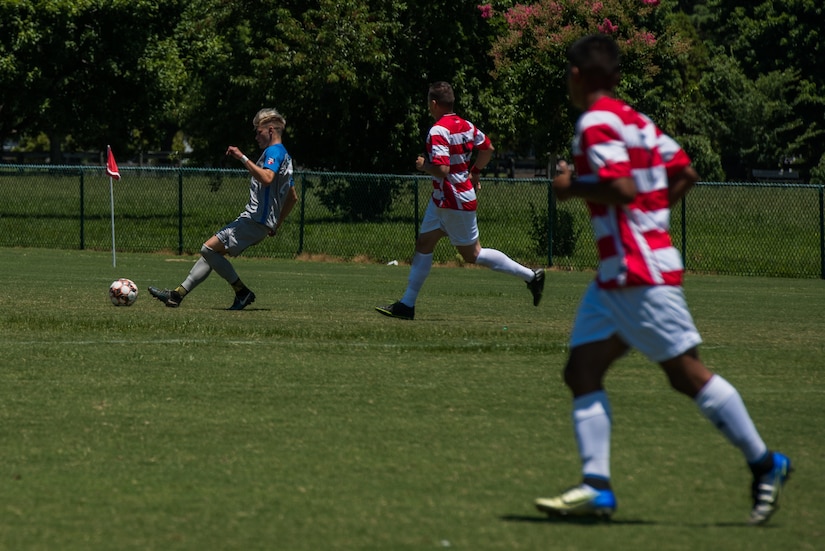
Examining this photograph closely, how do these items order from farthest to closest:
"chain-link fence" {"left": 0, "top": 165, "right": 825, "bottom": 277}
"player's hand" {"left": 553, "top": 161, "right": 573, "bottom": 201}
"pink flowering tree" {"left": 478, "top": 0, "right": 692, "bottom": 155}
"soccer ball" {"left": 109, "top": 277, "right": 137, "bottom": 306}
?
"pink flowering tree" {"left": 478, "top": 0, "right": 692, "bottom": 155}, "chain-link fence" {"left": 0, "top": 165, "right": 825, "bottom": 277}, "soccer ball" {"left": 109, "top": 277, "right": 137, "bottom": 306}, "player's hand" {"left": 553, "top": 161, "right": 573, "bottom": 201}

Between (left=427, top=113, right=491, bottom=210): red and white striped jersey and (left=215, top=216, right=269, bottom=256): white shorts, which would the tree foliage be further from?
(left=427, top=113, right=491, bottom=210): red and white striped jersey

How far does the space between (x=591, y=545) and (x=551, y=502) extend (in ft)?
1.13

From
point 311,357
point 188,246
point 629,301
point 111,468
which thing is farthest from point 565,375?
point 188,246

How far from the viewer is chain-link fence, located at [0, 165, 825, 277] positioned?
85.6 ft

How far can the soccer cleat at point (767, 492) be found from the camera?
201 inches

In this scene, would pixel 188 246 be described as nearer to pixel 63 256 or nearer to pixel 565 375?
pixel 63 256

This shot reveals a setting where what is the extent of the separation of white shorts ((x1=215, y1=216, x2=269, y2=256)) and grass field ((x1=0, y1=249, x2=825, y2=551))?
672mm

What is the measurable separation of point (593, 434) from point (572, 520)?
1.19 ft

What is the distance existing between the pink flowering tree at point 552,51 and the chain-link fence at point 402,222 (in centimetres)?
735

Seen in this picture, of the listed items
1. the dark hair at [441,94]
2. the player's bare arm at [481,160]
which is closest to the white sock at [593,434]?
the dark hair at [441,94]

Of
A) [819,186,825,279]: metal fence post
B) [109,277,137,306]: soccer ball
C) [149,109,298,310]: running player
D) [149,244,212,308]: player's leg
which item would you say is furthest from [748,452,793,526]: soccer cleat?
[819,186,825,279]: metal fence post

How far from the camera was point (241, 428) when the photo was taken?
7.09 m

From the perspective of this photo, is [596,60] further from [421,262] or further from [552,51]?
[552,51]

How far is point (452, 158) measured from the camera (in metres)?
12.5
